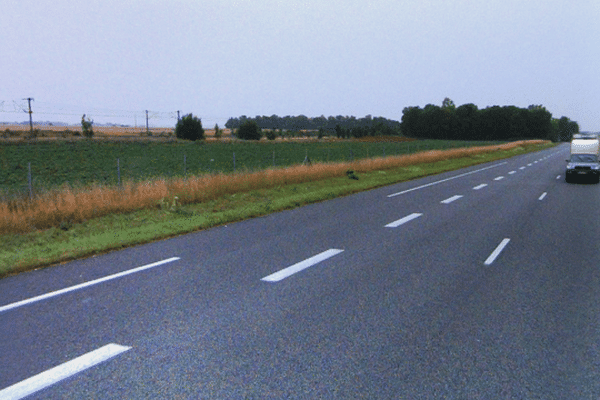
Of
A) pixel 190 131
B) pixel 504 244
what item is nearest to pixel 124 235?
pixel 504 244

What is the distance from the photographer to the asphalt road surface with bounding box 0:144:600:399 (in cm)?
369

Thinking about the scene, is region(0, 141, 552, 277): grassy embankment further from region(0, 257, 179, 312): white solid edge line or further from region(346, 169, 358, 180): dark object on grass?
region(346, 169, 358, 180): dark object on grass

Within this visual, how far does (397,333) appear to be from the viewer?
4.68 metres

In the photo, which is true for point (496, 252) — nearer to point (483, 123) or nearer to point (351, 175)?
point (351, 175)

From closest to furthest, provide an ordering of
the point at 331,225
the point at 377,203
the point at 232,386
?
the point at 232,386 < the point at 331,225 < the point at 377,203

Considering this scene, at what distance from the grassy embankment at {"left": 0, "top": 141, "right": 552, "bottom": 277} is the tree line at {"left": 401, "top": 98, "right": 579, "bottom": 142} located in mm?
150884

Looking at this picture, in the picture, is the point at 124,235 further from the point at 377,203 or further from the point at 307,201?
the point at 377,203

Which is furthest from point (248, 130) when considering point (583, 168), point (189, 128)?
point (583, 168)

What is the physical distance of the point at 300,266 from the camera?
725cm

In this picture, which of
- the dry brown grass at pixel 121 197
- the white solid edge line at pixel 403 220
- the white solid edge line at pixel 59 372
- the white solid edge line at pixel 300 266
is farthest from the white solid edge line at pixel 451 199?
the white solid edge line at pixel 59 372

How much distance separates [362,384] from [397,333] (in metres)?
1.14

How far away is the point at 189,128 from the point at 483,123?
10780 cm

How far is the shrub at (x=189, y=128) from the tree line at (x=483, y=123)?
9443cm

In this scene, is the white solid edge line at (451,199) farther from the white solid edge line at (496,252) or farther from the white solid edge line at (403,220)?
the white solid edge line at (496,252)
